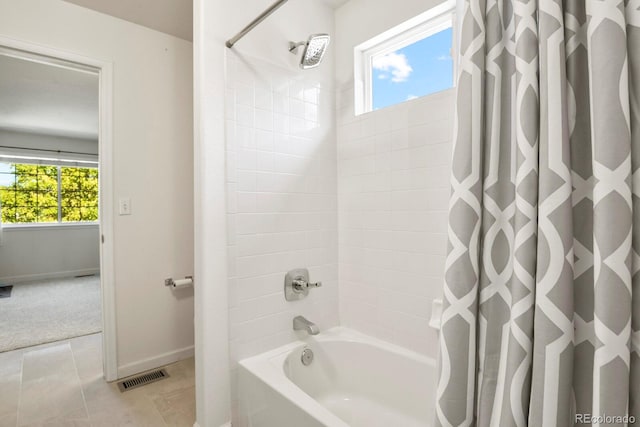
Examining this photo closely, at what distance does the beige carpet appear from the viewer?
2.90 meters

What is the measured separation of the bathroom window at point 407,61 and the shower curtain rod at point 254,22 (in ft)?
2.47

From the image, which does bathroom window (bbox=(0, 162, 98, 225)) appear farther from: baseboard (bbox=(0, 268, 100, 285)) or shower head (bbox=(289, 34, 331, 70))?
shower head (bbox=(289, 34, 331, 70))

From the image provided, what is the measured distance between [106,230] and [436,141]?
2.09 m

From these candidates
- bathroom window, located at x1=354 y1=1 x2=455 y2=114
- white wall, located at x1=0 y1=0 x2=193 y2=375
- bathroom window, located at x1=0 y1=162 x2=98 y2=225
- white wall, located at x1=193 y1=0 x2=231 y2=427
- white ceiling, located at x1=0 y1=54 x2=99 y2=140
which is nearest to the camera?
white wall, located at x1=193 y1=0 x2=231 y2=427

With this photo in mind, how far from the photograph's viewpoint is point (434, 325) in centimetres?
153

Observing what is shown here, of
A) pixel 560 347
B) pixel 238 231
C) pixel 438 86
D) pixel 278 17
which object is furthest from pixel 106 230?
pixel 560 347

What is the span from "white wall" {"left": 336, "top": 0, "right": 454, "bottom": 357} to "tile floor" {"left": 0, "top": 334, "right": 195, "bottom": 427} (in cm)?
113

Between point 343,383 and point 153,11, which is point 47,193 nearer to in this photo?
point 153,11

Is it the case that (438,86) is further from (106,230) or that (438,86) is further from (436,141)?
(106,230)

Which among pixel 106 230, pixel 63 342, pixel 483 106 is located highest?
pixel 483 106

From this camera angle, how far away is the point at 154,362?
2348 mm

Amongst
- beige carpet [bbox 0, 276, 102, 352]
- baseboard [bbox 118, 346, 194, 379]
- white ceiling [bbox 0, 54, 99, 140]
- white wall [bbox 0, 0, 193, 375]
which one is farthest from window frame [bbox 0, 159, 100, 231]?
baseboard [bbox 118, 346, 194, 379]

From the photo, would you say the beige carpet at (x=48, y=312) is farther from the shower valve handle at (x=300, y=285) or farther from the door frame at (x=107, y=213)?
the shower valve handle at (x=300, y=285)

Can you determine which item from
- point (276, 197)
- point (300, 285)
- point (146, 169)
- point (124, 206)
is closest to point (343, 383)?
point (300, 285)
